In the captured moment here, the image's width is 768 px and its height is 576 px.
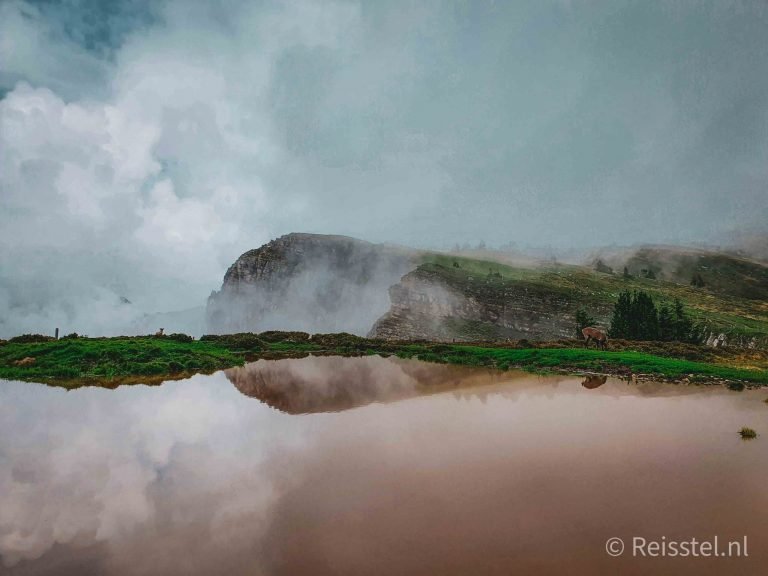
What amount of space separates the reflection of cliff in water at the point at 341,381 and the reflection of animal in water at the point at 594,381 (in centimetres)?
446

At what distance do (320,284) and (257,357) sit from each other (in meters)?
142

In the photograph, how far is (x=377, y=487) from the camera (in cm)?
851

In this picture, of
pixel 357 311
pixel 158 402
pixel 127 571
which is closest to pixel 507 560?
pixel 127 571

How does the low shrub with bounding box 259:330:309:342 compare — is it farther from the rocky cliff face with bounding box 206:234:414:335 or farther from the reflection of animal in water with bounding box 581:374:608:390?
the rocky cliff face with bounding box 206:234:414:335

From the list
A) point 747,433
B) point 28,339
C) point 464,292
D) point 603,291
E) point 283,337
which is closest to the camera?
point 747,433

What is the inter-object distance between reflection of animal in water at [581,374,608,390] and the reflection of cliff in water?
446cm

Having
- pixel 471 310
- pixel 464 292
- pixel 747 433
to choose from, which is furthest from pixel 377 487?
pixel 464 292

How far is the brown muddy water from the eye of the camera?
6164 mm

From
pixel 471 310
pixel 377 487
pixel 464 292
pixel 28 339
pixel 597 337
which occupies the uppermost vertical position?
pixel 464 292

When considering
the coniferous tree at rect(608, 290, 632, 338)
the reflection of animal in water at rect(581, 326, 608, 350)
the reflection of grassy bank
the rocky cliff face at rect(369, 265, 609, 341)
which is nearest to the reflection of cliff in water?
the reflection of grassy bank

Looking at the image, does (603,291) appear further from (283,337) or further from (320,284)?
(320,284)

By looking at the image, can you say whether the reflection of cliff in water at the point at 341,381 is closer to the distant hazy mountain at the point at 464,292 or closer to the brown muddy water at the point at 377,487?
the brown muddy water at the point at 377,487

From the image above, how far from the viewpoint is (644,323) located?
57.0 m

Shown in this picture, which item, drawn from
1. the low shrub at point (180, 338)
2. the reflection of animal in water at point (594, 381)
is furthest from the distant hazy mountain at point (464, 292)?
the reflection of animal in water at point (594, 381)
